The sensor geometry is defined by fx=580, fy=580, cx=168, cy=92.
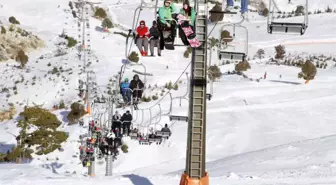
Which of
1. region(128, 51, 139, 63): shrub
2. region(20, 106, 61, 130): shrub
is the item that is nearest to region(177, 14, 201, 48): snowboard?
region(20, 106, 61, 130): shrub

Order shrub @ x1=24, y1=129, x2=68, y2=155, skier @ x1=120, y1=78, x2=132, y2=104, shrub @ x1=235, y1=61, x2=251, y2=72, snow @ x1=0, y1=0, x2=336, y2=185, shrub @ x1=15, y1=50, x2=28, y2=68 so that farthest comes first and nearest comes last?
shrub @ x1=15, y1=50, x2=28, y2=68 → shrub @ x1=235, y1=61, x2=251, y2=72 → shrub @ x1=24, y1=129, x2=68, y2=155 → skier @ x1=120, y1=78, x2=132, y2=104 → snow @ x1=0, y1=0, x2=336, y2=185

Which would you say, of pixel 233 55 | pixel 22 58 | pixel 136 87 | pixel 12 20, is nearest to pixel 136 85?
pixel 136 87

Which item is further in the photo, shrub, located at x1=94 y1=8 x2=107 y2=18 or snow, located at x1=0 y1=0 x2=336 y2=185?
shrub, located at x1=94 y1=8 x2=107 y2=18

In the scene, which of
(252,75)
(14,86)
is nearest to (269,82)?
(252,75)

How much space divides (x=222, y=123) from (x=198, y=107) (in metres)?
19.0

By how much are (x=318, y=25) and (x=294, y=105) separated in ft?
87.0

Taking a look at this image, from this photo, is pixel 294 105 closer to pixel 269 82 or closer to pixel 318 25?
pixel 269 82

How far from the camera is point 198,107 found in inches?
426

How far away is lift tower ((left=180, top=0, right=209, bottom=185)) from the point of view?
10.5 m

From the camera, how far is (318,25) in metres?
56.4

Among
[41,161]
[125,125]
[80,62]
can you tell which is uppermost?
[80,62]

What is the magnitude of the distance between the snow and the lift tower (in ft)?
12.1

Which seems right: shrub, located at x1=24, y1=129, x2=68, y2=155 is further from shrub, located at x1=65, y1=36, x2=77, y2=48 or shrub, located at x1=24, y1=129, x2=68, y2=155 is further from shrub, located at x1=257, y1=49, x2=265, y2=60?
shrub, located at x1=257, y1=49, x2=265, y2=60

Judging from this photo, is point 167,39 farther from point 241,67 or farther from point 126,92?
point 241,67
